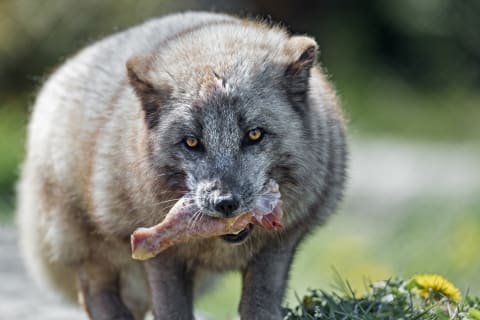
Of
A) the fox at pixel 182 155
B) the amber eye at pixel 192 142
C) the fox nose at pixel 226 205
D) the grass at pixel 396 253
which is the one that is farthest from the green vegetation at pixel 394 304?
the grass at pixel 396 253

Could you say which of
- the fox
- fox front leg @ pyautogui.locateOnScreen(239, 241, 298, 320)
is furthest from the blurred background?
fox front leg @ pyautogui.locateOnScreen(239, 241, 298, 320)

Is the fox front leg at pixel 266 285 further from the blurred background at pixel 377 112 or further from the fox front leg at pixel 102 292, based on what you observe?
the blurred background at pixel 377 112

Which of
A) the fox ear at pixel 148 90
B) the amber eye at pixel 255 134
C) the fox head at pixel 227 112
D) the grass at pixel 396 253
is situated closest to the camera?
the fox head at pixel 227 112

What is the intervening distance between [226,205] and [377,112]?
10250mm

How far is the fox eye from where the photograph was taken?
16.3 feet

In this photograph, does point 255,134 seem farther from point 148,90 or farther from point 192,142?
point 148,90

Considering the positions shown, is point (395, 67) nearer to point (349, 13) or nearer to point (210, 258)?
point (349, 13)

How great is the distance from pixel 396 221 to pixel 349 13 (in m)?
5.96

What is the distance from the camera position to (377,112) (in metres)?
14.8

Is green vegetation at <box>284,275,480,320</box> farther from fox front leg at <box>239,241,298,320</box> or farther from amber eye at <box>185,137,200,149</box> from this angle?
amber eye at <box>185,137,200,149</box>

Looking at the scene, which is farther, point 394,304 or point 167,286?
point 167,286

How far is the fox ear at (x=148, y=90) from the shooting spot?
5.21 meters

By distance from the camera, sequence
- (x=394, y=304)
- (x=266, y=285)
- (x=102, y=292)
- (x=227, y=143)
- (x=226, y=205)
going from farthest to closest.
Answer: (x=102, y=292) < (x=266, y=285) < (x=394, y=304) < (x=227, y=143) < (x=226, y=205)

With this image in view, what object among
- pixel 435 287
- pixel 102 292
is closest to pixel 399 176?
pixel 102 292
